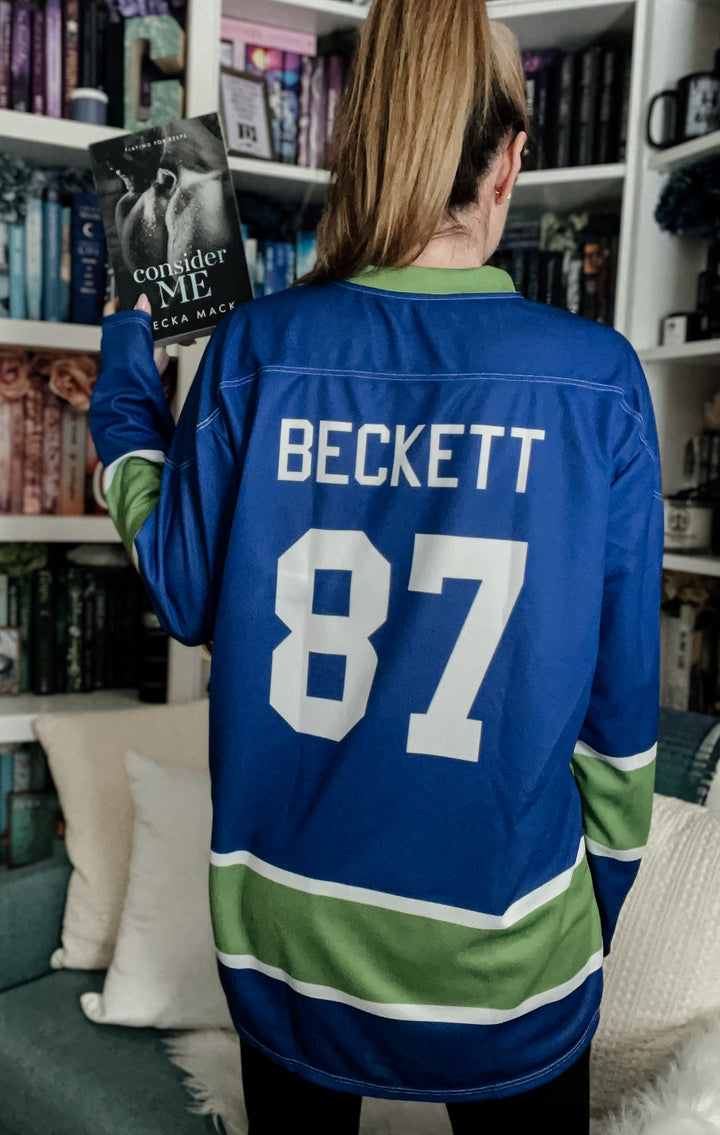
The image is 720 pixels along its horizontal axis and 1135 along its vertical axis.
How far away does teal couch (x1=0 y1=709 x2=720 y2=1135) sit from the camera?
4.17 ft

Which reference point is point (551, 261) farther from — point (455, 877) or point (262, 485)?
point (455, 877)

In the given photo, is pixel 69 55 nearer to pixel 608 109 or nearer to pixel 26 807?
pixel 608 109

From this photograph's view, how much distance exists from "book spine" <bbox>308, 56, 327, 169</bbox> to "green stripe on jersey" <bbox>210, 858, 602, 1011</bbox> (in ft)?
5.60

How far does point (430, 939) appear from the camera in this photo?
2.51ft

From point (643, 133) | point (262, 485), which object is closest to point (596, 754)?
point (262, 485)

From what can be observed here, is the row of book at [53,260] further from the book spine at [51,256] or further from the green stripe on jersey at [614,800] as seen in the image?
the green stripe on jersey at [614,800]

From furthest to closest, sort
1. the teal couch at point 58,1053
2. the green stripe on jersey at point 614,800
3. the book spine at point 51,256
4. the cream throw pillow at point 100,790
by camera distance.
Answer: the book spine at point 51,256 < the cream throw pillow at point 100,790 < the teal couch at point 58,1053 < the green stripe on jersey at point 614,800

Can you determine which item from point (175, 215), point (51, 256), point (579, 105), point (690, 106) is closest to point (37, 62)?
point (51, 256)

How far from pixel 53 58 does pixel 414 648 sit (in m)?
1.65

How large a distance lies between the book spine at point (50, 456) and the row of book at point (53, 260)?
18 centimetres

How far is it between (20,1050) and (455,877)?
96cm

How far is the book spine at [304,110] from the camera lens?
206 centimetres

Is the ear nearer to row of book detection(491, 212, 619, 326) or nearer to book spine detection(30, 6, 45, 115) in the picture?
row of book detection(491, 212, 619, 326)

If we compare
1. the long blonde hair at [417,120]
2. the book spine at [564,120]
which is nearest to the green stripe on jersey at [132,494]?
the long blonde hair at [417,120]
